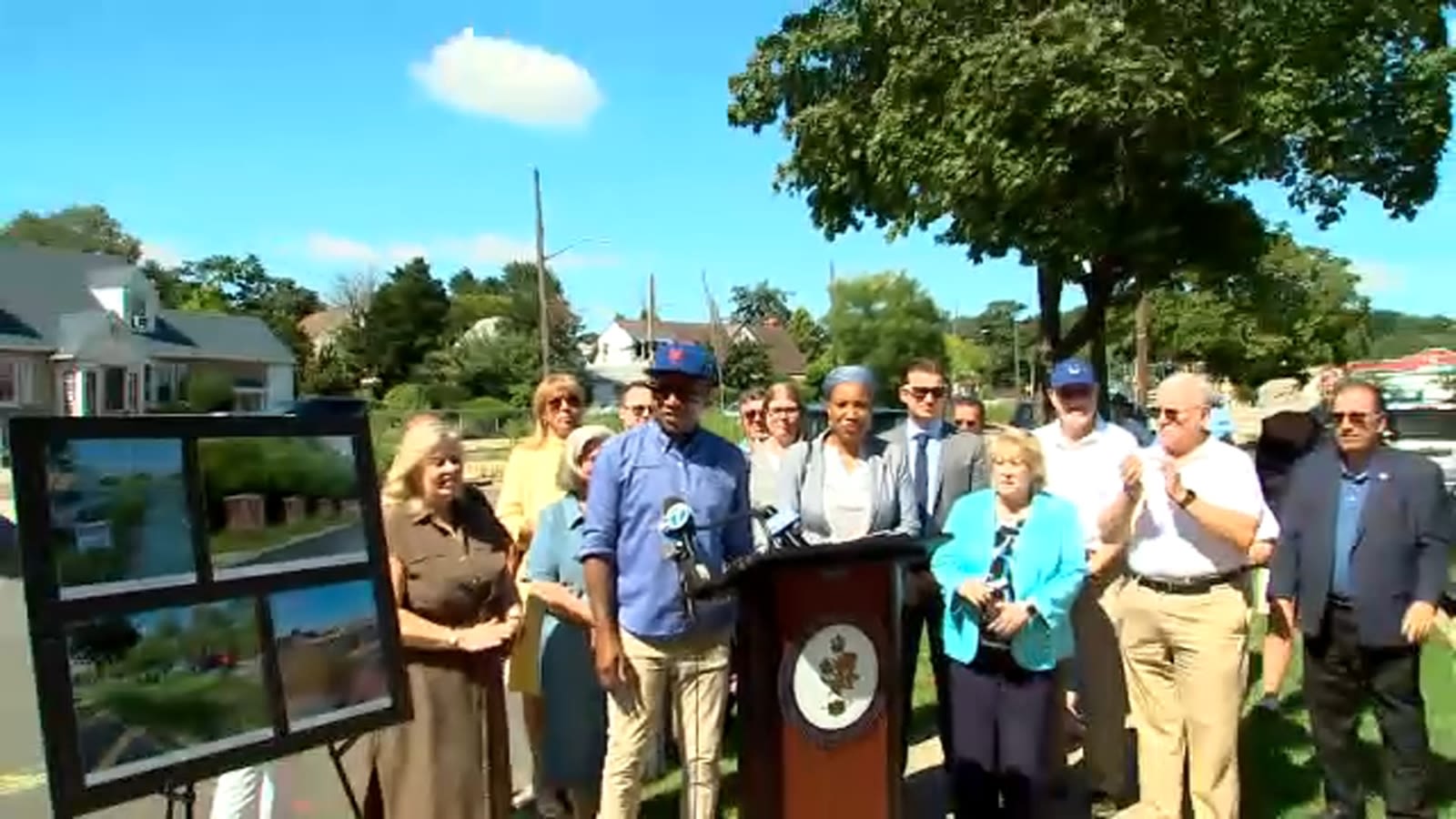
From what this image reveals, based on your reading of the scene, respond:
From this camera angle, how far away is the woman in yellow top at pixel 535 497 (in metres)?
5.20

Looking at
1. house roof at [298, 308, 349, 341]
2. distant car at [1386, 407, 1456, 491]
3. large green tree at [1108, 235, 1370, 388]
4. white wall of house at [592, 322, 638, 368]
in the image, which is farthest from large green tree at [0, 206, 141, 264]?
distant car at [1386, 407, 1456, 491]

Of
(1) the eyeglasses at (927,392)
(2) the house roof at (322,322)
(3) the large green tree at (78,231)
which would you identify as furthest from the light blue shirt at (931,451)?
(3) the large green tree at (78,231)

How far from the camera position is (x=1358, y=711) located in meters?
5.04

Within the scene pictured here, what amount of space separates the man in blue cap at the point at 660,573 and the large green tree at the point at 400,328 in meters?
64.5

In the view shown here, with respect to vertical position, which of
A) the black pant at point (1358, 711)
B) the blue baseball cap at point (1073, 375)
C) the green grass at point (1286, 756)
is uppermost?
the blue baseball cap at point (1073, 375)

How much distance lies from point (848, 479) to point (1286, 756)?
284 cm

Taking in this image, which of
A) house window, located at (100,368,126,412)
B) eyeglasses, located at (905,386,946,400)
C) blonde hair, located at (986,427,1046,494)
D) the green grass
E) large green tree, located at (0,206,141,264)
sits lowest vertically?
the green grass

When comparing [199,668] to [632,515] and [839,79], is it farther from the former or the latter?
[839,79]

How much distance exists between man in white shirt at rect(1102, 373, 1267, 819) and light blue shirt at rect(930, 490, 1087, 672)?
1.32 feet

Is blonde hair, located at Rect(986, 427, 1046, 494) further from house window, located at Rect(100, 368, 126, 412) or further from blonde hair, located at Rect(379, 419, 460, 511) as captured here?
house window, located at Rect(100, 368, 126, 412)

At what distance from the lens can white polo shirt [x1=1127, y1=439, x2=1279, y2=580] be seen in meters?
4.82

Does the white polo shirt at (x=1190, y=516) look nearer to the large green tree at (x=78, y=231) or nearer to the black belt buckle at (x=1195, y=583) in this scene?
the black belt buckle at (x=1195, y=583)

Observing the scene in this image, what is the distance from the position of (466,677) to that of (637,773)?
655 millimetres

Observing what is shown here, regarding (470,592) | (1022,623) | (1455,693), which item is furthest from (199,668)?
(1455,693)
